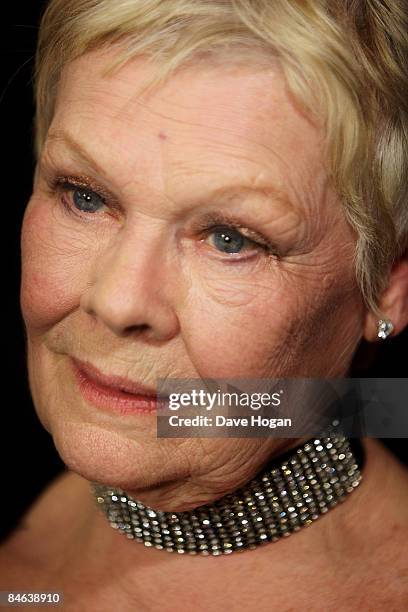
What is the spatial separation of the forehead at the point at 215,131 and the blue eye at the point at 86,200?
13 cm

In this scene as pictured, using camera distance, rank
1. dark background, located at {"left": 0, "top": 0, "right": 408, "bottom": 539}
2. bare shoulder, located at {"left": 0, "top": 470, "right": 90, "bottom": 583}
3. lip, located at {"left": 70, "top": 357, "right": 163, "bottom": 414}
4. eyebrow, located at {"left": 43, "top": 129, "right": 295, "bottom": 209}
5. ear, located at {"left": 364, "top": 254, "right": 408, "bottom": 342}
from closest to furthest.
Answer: eyebrow, located at {"left": 43, "top": 129, "right": 295, "bottom": 209} → lip, located at {"left": 70, "top": 357, "right": 163, "bottom": 414} → ear, located at {"left": 364, "top": 254, "right": 408, "bottom": 342} → bare shoulder, located at {"left": 0, "top": 470, "right": 90, "bottom": 583} → dark background, located at {"left": 0, "top": 0, "right": 408, "bottom": 539}

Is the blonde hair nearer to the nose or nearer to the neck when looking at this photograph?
the nose

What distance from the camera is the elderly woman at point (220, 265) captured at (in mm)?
1596

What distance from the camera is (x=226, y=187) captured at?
1.58 m

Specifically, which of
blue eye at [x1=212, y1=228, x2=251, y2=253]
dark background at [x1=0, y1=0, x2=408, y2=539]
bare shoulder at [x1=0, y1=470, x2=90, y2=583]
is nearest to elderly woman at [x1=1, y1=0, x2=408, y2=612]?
blue eye at [x1=212, y1=228, x2=251, y2=253]

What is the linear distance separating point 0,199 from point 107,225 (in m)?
1.00

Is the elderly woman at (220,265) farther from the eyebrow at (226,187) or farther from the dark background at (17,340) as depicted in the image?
the dark background at (17,340)

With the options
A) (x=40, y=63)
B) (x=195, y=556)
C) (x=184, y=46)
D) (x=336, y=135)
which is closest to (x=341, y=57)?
(x=336, y=135)

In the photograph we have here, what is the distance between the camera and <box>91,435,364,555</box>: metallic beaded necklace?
188cm

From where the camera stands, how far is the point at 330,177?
1659mm

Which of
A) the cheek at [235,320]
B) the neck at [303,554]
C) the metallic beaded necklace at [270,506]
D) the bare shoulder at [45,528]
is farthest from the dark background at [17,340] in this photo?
the cheek at [235,320]

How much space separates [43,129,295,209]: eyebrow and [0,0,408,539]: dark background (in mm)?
866

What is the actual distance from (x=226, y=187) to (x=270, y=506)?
641 mm

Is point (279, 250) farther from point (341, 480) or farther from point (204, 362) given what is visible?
point (341, 480)
